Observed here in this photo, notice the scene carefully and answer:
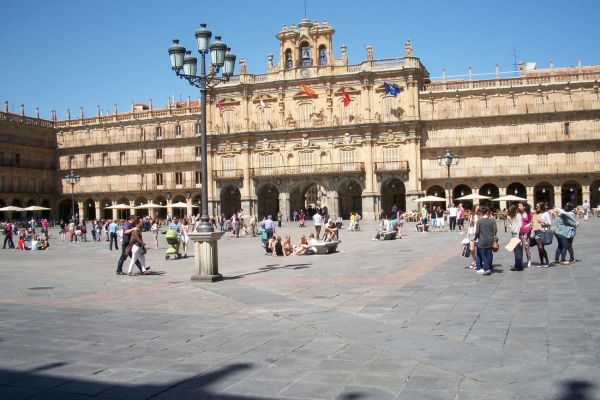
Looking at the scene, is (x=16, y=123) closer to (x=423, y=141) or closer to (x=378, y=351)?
(x=423, y=141)

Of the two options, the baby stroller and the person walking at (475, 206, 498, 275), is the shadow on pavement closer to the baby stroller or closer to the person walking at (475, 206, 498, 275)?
the person walking at (475, 206, 498, 275)

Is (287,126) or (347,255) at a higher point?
(287,126)

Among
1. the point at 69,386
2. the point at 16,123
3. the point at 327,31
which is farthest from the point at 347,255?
the point at 16,123

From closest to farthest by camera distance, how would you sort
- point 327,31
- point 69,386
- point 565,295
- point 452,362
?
1. point 69,386
2. point 452,362
3. point 565,295
4. point 327,31

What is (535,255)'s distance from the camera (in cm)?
1697

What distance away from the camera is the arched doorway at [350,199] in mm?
56500

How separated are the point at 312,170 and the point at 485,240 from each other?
41489mm

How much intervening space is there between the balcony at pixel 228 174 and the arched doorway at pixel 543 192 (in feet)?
84.6

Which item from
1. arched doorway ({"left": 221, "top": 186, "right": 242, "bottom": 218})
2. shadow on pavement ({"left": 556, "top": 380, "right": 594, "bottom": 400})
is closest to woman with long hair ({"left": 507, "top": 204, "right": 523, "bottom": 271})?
shadow on pavement ({"left": 556, "top": 380, "right": 594, "bottom": 400})

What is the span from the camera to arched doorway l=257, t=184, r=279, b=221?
57.3m

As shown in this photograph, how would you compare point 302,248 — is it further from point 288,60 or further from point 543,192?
point 288,60

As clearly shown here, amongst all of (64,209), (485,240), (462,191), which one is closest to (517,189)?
(462,191)

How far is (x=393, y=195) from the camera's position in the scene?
55.7m

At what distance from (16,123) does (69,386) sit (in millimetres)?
63640
